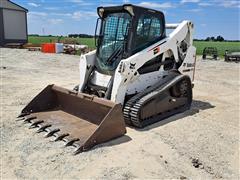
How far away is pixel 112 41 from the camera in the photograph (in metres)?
6.25

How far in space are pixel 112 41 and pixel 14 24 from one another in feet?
87.9

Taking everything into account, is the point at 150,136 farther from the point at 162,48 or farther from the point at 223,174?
the point at 162,48

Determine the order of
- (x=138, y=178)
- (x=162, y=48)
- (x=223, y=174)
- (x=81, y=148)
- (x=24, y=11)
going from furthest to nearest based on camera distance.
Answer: (x=24, y=11) → (x=162, y=48) → (x=81, y=148) → (x=223, y=174) → (x=138, y=178)

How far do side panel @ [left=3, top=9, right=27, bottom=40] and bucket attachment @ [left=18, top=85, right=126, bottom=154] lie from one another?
25.9 metres

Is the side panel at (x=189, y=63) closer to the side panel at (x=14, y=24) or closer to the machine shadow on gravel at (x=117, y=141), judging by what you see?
the machine shadow on gravel at (x=117, y=141)

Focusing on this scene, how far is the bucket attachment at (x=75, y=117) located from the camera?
15.0 feet

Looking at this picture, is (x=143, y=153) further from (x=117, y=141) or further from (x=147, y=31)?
(x=147, y=31)

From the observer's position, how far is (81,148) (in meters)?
4.33

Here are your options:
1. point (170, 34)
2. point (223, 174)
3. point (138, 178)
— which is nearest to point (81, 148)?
point (138, 178)

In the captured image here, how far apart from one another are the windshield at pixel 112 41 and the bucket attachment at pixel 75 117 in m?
0.97

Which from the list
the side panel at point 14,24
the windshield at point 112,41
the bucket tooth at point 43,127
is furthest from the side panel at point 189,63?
the side panel at point 14,24

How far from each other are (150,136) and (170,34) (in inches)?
102

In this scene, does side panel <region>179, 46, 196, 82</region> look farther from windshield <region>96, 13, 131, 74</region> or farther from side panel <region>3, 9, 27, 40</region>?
side panel <region>3, 9, 27, 40</region>

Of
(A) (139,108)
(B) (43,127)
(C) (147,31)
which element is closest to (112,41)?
(C) (147,31)
